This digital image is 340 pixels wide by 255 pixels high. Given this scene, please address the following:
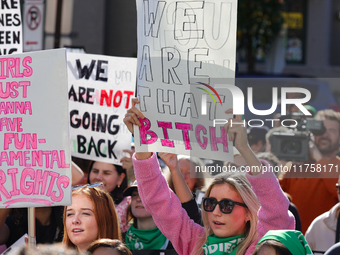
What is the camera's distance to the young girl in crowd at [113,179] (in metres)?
3.88

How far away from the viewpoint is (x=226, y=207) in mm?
2619

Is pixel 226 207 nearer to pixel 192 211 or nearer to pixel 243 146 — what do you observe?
pixel 243 146

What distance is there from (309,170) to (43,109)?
5.71 ft

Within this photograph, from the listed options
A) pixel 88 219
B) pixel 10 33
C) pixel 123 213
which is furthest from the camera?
pixel 10 33

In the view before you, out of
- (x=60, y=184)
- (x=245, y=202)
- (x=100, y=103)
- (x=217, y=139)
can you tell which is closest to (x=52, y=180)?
(x=60, y=184)

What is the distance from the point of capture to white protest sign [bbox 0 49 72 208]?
9.07 feet

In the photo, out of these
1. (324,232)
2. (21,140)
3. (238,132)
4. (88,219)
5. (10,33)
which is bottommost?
(324,232)

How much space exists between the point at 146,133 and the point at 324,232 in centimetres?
153

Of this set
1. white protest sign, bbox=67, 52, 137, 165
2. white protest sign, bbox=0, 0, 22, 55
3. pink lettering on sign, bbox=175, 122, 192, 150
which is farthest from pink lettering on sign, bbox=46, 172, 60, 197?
white protest sign, bbox=0, 0, 22, 55

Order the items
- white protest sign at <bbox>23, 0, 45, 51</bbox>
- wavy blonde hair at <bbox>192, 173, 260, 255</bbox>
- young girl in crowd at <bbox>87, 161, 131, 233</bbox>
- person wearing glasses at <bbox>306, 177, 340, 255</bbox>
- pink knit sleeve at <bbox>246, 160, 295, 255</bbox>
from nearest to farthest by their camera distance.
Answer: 1. pink knit sleeve at <bbox>246, 160, 295, 255</bbox>
2. wavy blonde hair at <bbox>192, 173, 260, 255</bbox>
3. person wearing glasses at <bbox>306, 177, 340, 255</bbox>
4. young girl in crowd at <bbox>87, 161, 131, 233</bbox>
5. white protest sign at <bbox>23, 0, 45, 51</bbox>

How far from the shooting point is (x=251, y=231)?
2.59 m

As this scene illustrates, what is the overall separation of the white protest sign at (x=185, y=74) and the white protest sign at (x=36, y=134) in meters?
0.40

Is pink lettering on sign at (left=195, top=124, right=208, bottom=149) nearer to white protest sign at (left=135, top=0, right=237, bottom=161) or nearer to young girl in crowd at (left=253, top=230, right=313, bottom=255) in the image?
white protest sign at (left=135, top=0, right=237, bottom=161)

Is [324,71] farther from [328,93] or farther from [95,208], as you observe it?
[95,208]
